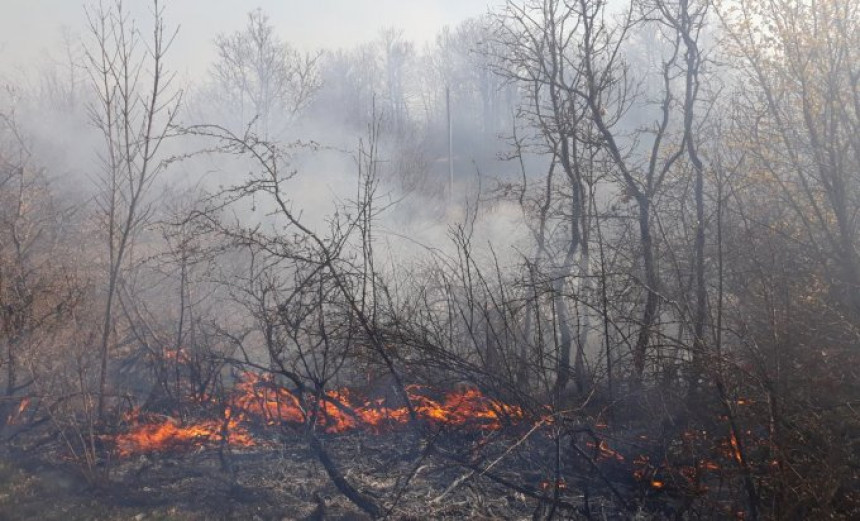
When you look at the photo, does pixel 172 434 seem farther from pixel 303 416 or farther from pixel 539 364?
pixel 539 364

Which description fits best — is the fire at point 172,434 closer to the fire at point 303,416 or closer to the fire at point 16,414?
the fire at point 303,416

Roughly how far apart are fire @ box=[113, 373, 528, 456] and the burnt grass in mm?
138

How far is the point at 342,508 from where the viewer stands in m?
4.78

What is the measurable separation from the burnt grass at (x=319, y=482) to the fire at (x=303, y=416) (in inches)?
5.4

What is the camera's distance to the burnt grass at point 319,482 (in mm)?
4590

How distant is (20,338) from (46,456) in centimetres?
123

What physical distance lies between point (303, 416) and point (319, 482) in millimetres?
1138

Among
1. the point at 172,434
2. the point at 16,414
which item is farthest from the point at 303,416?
the point at 16,414

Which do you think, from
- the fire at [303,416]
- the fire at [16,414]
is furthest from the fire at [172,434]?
the fire at [16,414]

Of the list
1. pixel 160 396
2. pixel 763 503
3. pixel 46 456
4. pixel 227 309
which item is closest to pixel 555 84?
pixel 763 503

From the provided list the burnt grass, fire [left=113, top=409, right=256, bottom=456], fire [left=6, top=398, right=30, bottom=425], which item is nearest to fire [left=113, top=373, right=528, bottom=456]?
fire [left=113, top=409, right=256, bottom=456]

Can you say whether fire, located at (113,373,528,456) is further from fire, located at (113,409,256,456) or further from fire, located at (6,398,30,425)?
fire, located at (6,398,30,425)

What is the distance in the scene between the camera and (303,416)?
631 cm

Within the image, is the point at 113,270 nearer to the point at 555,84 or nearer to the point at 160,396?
the point at 160,396
